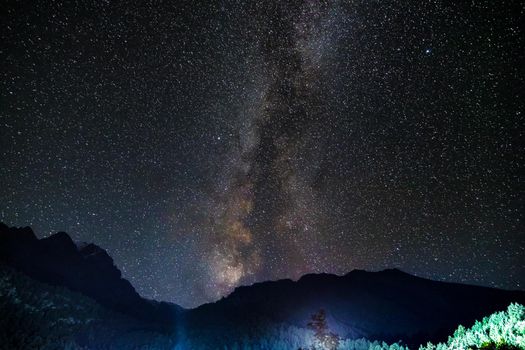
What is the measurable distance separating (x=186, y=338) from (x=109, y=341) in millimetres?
37463

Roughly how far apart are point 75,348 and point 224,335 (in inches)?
3183

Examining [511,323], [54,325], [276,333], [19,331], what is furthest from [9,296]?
[511,323]

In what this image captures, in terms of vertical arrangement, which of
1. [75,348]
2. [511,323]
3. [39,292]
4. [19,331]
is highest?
[39,292]

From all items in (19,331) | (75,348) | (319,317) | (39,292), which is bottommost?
(319,317)

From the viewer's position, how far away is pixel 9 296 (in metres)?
150

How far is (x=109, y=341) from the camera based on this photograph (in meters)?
167

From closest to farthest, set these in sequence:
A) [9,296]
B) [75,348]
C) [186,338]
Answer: [75,348] → [9,296] → [186,338]

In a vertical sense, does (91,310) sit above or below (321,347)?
above

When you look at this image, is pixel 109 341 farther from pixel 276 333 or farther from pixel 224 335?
pixel 276 333

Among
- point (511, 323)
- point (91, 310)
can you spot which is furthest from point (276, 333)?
point (511, 323)

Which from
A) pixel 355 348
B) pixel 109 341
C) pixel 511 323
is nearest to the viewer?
pixel 511 323

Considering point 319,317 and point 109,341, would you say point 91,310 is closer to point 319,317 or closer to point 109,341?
point 109,341

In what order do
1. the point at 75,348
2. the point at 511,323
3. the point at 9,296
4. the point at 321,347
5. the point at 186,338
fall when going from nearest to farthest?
the point at 511,323, the point at 321,347, the point at 75,348, the point at 9,296, the point at 186,338

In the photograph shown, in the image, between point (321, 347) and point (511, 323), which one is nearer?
point (511, 323)
